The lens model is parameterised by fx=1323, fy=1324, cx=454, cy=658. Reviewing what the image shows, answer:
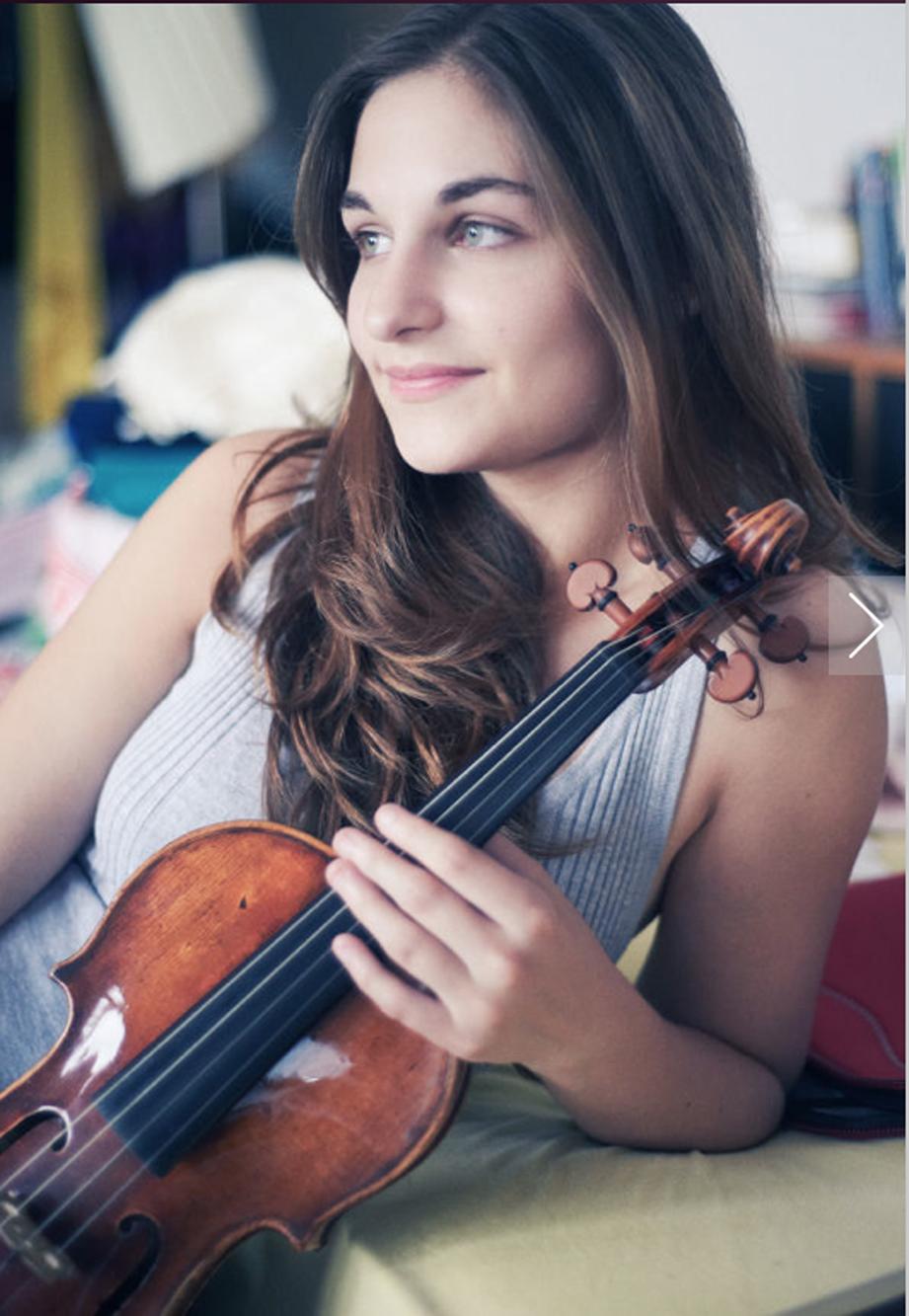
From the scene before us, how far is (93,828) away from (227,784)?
0.45 feet

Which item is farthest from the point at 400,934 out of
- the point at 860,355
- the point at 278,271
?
the point at 278,271

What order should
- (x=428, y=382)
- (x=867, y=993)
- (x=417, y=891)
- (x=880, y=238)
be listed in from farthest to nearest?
(x=880, y=238) → (x=867, y=993) → (x=428, y=382) → (x=417, y=891)

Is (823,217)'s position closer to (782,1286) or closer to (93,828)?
(93,828)

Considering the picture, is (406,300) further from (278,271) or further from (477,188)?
(278,271)

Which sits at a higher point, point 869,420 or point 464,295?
point 464,295

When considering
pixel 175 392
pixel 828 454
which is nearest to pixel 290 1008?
pixel 175 392

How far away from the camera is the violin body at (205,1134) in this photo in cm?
64

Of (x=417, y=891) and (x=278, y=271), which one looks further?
(x=278, y=271)

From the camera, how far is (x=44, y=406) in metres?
3.45

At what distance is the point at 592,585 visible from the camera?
73 cm

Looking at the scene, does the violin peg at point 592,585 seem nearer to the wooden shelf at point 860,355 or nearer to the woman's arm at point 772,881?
the woman's arm at point 772,881

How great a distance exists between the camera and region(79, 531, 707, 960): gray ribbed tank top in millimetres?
875

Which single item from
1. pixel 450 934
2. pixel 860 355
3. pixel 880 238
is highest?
pixel 450 934

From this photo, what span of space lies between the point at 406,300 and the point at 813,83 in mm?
1281
